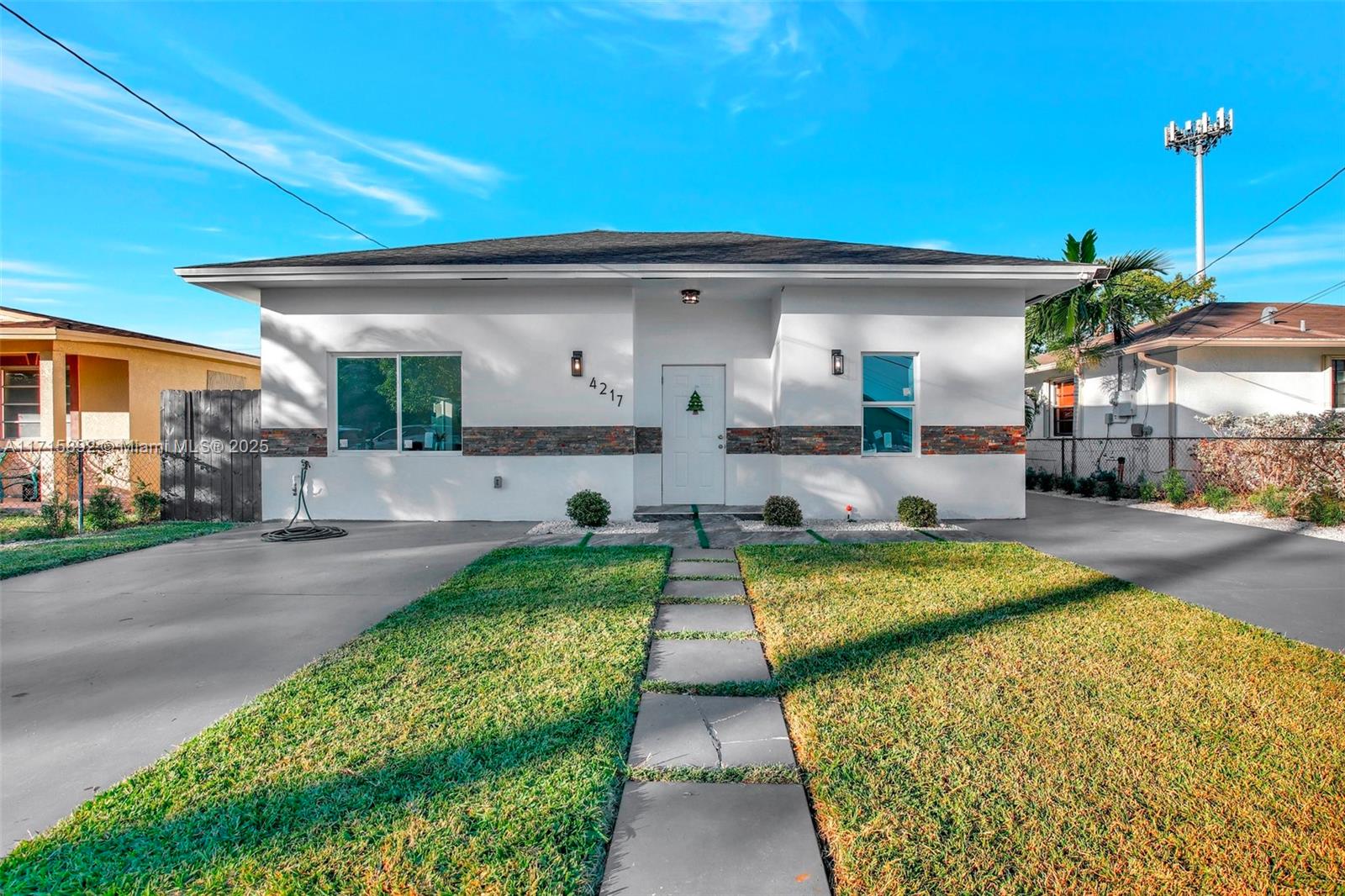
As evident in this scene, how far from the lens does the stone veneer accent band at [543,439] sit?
805 cm

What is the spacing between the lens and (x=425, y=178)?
479 inches

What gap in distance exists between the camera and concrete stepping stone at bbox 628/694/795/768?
7.34ft

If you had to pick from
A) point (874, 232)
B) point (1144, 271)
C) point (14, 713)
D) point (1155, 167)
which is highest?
point (1155, 167)

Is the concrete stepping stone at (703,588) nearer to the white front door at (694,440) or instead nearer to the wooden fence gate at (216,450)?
the white front door at (694,440)

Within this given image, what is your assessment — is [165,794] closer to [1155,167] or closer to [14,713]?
[14,713]

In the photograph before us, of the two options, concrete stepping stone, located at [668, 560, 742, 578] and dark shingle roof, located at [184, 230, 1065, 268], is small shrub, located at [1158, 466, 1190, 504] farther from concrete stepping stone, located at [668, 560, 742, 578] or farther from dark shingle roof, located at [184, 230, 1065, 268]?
concrete stepping stone, located at [668, 560, 742, 578]

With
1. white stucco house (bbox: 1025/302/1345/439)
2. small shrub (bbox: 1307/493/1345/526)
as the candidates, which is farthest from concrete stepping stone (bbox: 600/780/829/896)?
white stucco house (bbox: 1025/302/1345/439)

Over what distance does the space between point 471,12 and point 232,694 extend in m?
8.94

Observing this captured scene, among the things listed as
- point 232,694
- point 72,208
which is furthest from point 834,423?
point 72,208

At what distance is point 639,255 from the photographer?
8.29 meters

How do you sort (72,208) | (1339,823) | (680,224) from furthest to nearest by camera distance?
(680,224)
(72,208)
(1339,823)

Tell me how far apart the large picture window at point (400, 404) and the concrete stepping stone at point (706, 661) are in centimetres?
563

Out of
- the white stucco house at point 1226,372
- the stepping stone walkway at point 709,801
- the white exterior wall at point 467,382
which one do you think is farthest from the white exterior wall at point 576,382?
the white stucco house at point 1226,372

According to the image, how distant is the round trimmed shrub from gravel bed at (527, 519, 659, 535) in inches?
125
